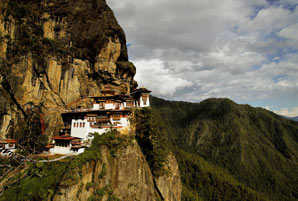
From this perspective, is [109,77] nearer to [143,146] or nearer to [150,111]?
[150,111]

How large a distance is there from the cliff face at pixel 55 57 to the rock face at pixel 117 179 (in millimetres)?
16511

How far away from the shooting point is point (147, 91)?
46.7 metres

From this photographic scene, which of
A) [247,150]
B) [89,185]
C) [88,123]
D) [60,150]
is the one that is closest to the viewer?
[89,185]

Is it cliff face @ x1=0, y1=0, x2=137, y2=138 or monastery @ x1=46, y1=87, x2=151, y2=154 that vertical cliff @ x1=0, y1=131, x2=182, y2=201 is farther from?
cliff face @ x1=0, y1=0, x2=137, y2=138

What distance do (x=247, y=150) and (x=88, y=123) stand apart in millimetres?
164062

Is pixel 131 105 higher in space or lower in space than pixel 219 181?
higher

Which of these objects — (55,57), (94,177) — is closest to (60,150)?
(94,177)

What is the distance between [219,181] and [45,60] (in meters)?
102

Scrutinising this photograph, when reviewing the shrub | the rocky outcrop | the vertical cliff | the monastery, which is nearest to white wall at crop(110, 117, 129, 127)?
the monastery

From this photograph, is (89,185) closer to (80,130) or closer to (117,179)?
(117,179)

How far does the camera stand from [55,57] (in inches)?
1598

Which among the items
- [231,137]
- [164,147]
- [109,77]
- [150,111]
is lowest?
[231,137]

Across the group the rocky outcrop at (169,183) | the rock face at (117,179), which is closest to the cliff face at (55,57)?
the rock face at (117,179)

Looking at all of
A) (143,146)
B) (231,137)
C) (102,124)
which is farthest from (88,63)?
(231,137)
